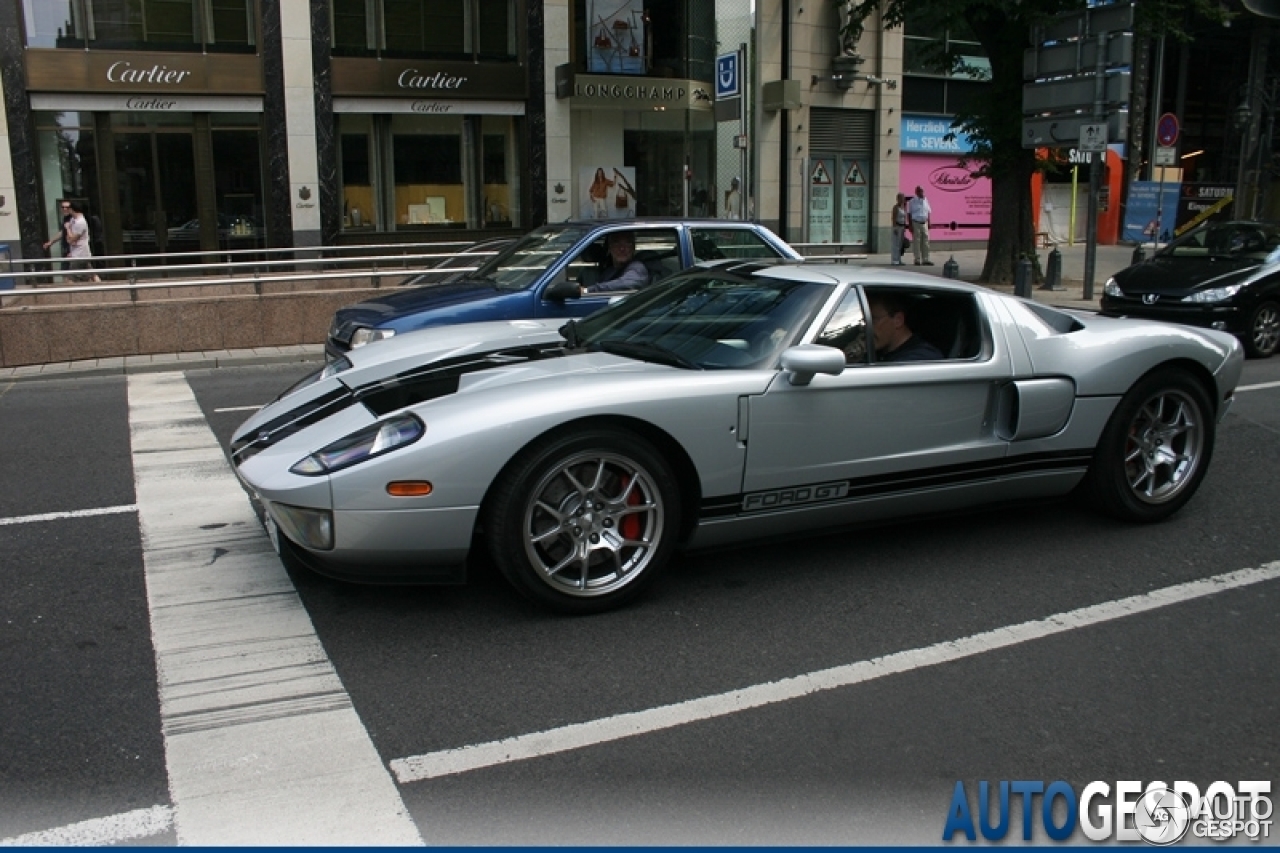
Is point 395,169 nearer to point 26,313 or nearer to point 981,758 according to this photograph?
point 26,313

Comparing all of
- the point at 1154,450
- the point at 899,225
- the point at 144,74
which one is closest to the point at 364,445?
the point at 1154,450

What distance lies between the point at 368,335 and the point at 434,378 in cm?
337

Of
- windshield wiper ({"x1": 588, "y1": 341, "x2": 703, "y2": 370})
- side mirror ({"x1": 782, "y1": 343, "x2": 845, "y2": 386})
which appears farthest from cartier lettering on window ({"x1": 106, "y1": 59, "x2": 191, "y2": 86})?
side mirror ({"x1": 782, "y1": 343, "x2": 845, "y2": 386})

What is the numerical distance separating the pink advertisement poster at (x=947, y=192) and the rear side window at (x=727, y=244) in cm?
2277

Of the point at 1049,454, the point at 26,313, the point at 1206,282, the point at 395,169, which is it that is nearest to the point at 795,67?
the point at 395,169

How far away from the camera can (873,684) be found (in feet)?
12.7

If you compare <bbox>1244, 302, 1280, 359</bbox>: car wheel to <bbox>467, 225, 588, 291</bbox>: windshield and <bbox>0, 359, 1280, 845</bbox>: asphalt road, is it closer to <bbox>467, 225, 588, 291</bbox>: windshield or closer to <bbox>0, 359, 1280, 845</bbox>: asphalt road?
<bbox>0, 359, 1280, 845</bbox>: asphalt road

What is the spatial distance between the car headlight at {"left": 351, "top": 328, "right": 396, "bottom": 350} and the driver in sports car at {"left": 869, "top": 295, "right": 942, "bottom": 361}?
3.96m

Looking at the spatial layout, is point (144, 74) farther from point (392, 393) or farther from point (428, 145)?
point (392, 393)

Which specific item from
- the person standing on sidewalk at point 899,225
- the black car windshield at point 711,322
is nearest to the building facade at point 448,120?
the person standing on sidewalk at point 899,225

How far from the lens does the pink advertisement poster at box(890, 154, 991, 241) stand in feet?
102

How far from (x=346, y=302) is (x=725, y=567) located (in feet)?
32.1

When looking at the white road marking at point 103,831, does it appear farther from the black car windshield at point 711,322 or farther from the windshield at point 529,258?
the windshield at point 529,258

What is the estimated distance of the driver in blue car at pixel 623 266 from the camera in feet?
28.6
